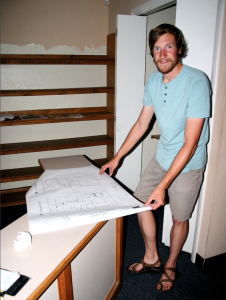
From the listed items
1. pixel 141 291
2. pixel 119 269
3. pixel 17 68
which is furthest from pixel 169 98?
pixel 17 68

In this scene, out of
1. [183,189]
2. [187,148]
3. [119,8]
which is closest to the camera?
[187,148]

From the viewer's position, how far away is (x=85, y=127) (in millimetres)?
3242

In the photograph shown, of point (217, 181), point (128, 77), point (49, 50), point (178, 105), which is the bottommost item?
point (217, 181)

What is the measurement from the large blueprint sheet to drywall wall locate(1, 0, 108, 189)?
179 cm

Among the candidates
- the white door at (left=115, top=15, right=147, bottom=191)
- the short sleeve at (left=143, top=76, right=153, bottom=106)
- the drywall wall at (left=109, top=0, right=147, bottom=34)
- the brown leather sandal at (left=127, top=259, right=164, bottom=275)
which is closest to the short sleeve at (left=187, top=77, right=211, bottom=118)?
the short sleeve at (left=143, top=76, right=153, bottom=106)

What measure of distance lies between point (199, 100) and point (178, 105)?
14 cm

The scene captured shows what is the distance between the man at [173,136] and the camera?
4.08ft

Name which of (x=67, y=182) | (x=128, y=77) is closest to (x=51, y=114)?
(x=128, y=77)

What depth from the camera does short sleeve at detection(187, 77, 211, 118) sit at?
1.23 m

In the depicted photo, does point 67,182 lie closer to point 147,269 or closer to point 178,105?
point 178,105

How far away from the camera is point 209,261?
1838mm

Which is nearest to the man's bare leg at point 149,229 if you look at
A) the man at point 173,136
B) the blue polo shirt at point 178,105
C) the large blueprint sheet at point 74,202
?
the man at point 173,136

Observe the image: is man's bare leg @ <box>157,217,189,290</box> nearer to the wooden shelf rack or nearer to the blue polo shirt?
the blue polo shirt

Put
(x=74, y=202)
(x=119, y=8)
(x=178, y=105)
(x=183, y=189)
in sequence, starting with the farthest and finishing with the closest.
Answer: (x=119, y=8) → (x=183, y=189) → (x=178, y=105) → (x=74, y=202)
